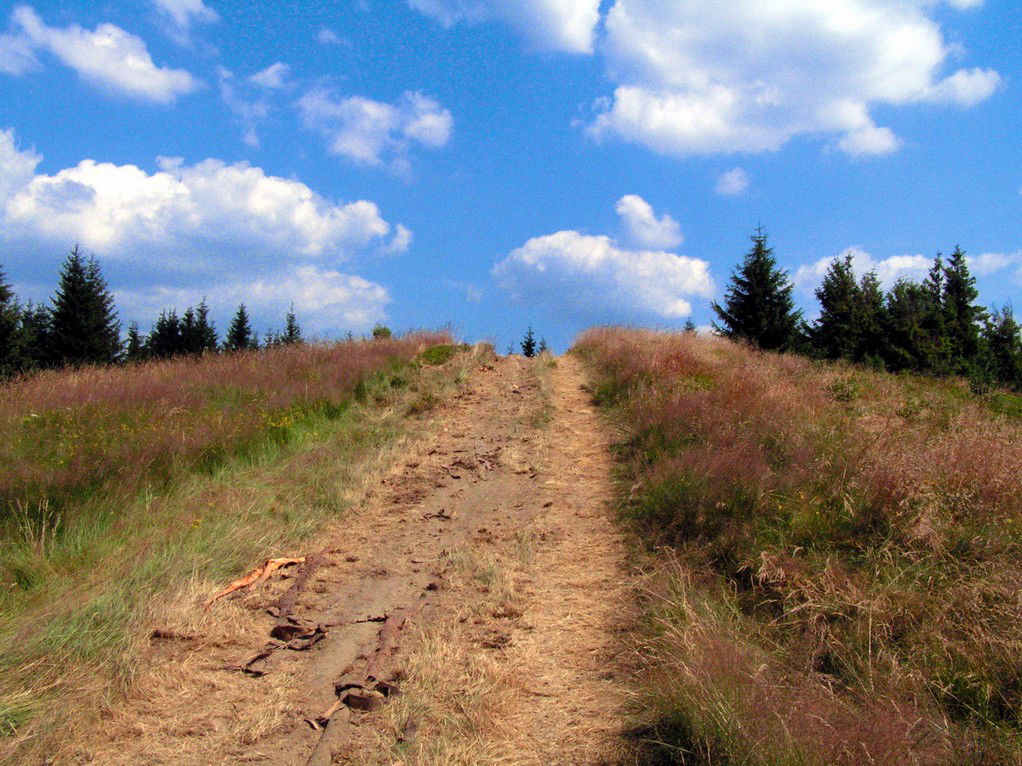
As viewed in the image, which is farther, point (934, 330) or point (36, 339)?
point (36, 339)

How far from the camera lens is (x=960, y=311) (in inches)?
1377

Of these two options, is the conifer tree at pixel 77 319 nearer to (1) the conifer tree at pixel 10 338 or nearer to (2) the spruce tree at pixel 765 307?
(1) the conifer tree at pixel 10 338

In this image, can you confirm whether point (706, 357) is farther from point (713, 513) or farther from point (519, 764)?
point (519, 764)

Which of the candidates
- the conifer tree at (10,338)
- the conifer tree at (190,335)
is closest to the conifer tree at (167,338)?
the conifer tree at (190,335)

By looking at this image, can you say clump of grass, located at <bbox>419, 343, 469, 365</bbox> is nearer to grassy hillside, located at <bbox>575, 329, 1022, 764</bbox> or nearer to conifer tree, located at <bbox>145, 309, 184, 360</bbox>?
grassy hillside, located at <bbox>575, 329, 1022, 764</bbox>

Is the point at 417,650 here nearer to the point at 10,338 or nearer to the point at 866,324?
the point at 866,324

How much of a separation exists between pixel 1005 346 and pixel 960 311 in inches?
341

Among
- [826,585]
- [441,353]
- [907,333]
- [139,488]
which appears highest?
[907,333]

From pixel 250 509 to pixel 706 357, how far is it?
33.3 feet

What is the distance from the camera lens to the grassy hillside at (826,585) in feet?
11.4

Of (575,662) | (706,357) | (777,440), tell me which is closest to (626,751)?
(575,662)

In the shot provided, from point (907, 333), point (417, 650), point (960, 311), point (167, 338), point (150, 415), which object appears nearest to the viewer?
point (417, 650)

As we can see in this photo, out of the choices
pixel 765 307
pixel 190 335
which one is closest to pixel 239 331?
pixel 190 335

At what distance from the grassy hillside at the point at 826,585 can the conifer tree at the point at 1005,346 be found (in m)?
20.5
